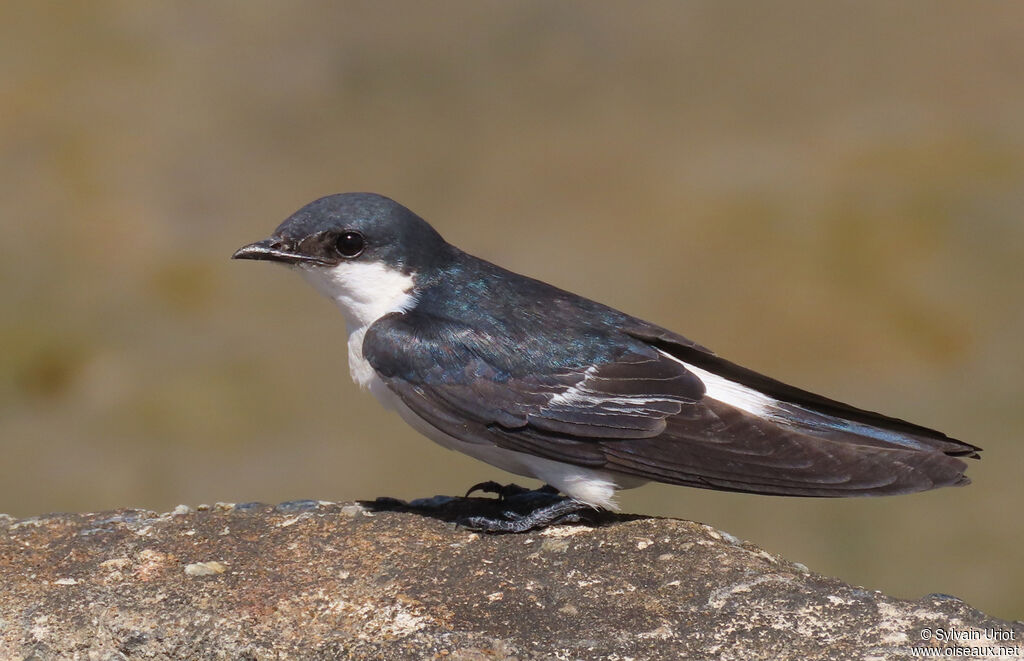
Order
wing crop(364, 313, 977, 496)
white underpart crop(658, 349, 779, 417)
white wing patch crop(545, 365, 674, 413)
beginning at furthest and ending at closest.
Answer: white underpart crop(658, 349, 779, 417), white wing patch crop(545, 365, 674, 413), wing crop(364, 313, 977, 496)

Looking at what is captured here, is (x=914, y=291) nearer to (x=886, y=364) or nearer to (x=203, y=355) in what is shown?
(x=886, y=364)

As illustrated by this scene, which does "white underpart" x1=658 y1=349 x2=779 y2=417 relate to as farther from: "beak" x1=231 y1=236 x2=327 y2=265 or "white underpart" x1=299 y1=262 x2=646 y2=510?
"beak" x1=231 y1=236 x2=327 y2=265

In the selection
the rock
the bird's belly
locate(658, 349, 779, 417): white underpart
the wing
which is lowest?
the rock

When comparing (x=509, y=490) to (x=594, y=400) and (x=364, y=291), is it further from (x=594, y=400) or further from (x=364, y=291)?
(x=364, y=291)

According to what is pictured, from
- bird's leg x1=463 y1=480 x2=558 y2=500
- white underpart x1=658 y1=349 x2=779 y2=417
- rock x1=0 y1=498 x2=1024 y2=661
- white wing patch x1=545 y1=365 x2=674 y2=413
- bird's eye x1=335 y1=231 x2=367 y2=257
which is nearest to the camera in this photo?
rock x1=0 y1=498 x2=1024 y2=661

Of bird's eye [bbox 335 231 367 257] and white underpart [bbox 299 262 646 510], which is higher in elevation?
bird's eye [bbox 335 231 367 257]

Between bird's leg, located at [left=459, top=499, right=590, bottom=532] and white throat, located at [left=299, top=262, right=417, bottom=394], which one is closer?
bird's leg, located at [left=459, top=499, right=590, bottom=532]

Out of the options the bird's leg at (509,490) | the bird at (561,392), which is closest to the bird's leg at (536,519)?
the bird at (561,392)

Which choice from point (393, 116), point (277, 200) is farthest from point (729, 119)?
point (277, 200)

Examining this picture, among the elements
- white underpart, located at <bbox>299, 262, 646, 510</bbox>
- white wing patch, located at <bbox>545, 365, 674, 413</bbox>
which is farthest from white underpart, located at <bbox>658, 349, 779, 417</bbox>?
white underpart, located at <bbox>299, 262, 646, 510</bbox>

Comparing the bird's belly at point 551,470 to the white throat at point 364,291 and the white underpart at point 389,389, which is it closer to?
the white underpart at point 389,389
